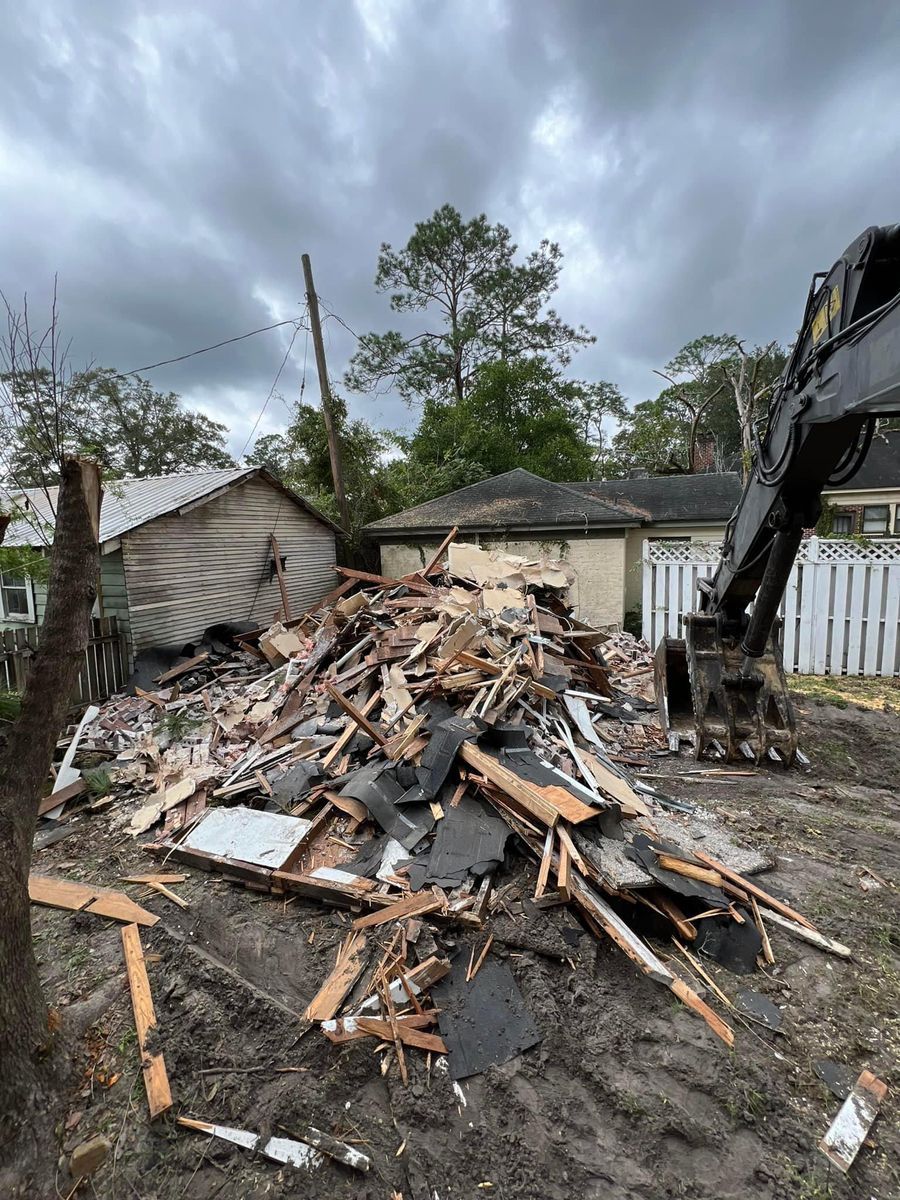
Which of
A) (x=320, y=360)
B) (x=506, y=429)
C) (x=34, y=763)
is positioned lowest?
(x=34, y=763)

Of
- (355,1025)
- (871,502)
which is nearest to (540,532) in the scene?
(355,1025)

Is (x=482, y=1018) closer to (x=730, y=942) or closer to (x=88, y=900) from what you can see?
(x=730, y=942)

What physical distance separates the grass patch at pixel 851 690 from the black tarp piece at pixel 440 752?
613cm

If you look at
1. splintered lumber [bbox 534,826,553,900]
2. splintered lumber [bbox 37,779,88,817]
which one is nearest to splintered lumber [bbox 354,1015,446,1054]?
splintered lumber [bbox 534,826,553,900]

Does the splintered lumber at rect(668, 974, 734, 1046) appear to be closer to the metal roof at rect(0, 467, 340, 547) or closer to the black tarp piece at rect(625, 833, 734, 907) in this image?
the black tarp piece at rect(625, 833, 734, 907)

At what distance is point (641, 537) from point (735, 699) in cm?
826

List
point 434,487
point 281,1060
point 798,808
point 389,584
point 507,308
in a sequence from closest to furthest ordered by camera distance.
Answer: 1. point 281,1060
2. point 798,808
3. point 389,584
4. point 434,487
5. point 507,308

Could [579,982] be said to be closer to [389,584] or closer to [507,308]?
[389,584]

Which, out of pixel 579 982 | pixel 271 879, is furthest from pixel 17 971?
pixel 579 982

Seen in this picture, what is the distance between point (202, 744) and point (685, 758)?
224 inches

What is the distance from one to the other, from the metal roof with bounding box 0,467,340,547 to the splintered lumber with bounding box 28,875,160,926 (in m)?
6.12

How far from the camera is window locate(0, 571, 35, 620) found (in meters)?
9.96

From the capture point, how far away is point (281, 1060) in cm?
238

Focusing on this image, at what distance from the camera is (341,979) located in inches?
110
